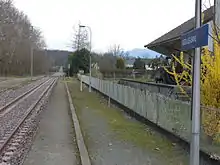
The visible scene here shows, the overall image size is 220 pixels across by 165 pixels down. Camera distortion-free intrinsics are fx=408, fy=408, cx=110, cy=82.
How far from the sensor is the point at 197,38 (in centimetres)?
568

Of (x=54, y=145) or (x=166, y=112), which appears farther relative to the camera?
(x=166, y=112)

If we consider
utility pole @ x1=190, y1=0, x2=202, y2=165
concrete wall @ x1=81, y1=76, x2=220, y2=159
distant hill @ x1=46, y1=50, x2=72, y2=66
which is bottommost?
concrete wall @ x1=81, y1=76, x2=220, y2=159

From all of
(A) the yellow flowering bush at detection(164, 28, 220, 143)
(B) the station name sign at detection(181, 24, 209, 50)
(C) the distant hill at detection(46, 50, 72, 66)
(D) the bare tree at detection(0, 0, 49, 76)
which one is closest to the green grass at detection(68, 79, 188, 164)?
(A) the yellow flowering bush at detection(164, 28, 220, 143)

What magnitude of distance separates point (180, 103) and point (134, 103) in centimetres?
729

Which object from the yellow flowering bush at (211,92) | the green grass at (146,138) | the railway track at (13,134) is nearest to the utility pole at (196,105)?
the yellow flowering bush at (211,92)

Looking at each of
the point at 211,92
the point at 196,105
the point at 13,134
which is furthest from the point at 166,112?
the point at 196,105

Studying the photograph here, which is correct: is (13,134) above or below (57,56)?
below

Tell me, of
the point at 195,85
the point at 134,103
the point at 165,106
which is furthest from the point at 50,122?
the point at 195,85

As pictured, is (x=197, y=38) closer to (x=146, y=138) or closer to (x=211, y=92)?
(x=211, y=92)

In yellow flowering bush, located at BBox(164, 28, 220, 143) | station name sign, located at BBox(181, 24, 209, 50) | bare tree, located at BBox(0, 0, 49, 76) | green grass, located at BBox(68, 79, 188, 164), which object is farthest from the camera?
bare tree, located at BBox(0, 0, 49, 76)

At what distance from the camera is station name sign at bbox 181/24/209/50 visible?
18.0 ft

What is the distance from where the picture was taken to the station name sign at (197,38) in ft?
18.0

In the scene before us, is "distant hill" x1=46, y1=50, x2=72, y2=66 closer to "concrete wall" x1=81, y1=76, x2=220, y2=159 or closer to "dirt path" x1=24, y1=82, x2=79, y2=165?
"concrete wall" x1=81, y1=76, x2=220, y2=159

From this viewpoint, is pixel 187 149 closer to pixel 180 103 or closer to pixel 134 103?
pixel 180 103
